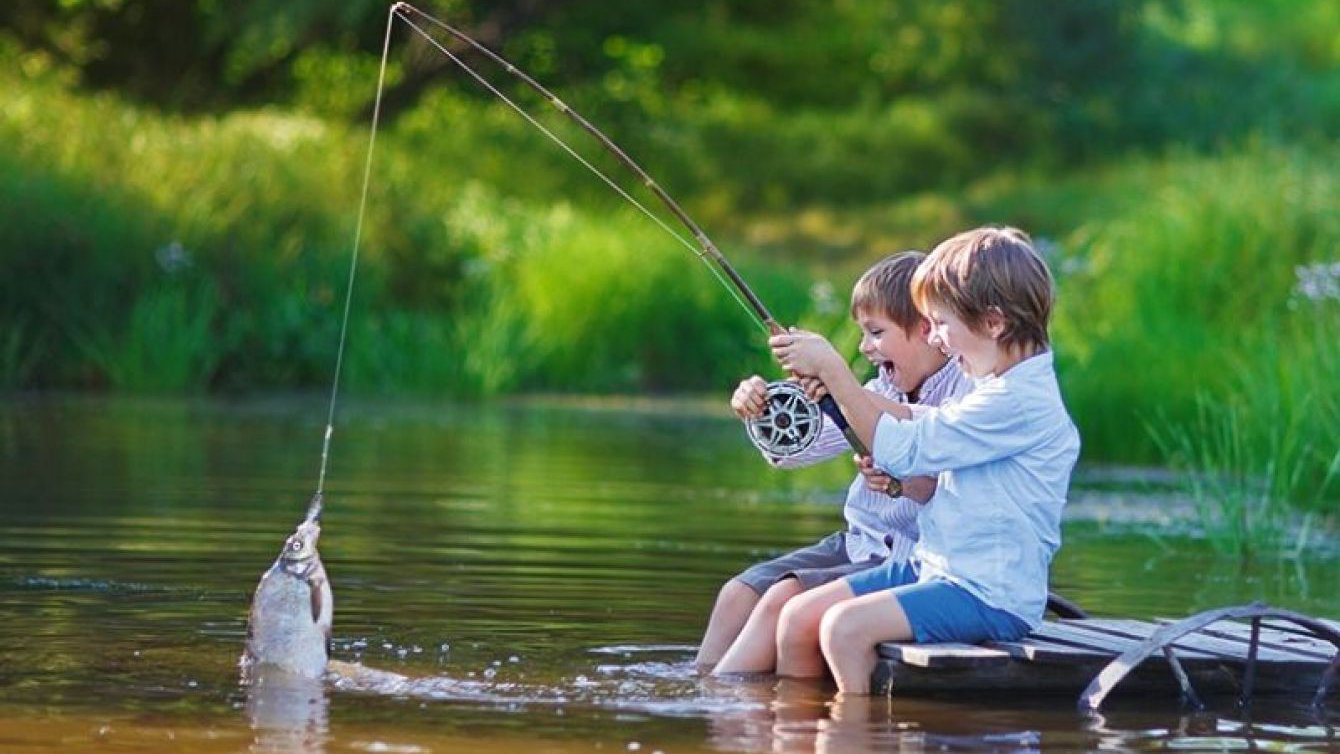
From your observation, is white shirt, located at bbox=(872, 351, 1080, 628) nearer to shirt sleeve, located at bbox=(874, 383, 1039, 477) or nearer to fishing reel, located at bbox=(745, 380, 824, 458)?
shirt sleeve, located at bbox=(874, 383, 1039, 477)

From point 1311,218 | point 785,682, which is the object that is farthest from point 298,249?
point 785,682

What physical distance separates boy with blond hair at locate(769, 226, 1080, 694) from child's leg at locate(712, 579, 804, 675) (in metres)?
0.24

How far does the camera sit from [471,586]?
8516 mm

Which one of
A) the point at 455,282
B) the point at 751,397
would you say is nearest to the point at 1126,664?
the point at 751,397

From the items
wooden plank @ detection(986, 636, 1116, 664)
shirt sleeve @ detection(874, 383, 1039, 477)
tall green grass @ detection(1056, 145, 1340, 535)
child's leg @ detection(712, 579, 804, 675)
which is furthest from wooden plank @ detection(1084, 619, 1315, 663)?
tall green grass @ detection(1056, 145, 1340, 535)

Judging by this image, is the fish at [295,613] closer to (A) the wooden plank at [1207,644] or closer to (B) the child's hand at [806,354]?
(B) the child's hand at [806,354]

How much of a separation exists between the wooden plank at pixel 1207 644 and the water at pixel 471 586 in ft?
0.35

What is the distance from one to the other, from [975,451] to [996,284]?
0.37 metres

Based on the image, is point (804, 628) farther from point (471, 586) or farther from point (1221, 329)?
point (1221, 329)

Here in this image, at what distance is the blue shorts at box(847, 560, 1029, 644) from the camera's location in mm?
6215

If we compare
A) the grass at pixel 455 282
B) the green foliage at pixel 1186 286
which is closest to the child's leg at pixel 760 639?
the grass at pixel 455 282

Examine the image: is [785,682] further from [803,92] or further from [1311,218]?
[803,92]

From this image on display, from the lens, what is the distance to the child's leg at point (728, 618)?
6750 mm

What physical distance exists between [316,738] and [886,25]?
35.2 meters
